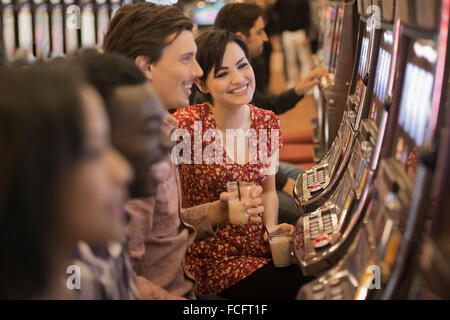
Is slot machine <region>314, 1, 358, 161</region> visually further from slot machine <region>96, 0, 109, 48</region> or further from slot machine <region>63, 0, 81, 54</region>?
slot machine <region>63, 0, 81, 54</region>

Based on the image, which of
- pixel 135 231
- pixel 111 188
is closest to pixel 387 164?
pixel 135 231

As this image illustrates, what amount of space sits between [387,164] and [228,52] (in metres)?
0.91

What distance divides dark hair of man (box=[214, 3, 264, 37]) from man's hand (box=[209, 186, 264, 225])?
2130 mm

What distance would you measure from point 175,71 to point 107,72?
0.65 metres

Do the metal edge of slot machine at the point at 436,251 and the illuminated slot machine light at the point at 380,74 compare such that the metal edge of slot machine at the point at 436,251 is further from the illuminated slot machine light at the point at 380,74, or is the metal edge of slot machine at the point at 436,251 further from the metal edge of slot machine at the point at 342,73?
the metal edge of slot machine at the point at 342,73

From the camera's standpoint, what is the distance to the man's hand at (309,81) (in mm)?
4020

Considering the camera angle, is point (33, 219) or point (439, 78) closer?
point (33, 219)

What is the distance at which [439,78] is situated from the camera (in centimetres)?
128

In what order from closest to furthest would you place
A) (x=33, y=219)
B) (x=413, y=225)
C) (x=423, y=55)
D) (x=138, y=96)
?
(x=33, y=219), (x=138, y=96), (x=413, y=225), (x=423, y=55)

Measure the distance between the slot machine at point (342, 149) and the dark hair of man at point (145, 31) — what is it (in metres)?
0.95

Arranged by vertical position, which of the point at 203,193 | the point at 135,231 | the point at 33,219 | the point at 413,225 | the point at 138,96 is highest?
the point at 138,96

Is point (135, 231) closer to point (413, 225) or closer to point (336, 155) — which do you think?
point (413, 225)
